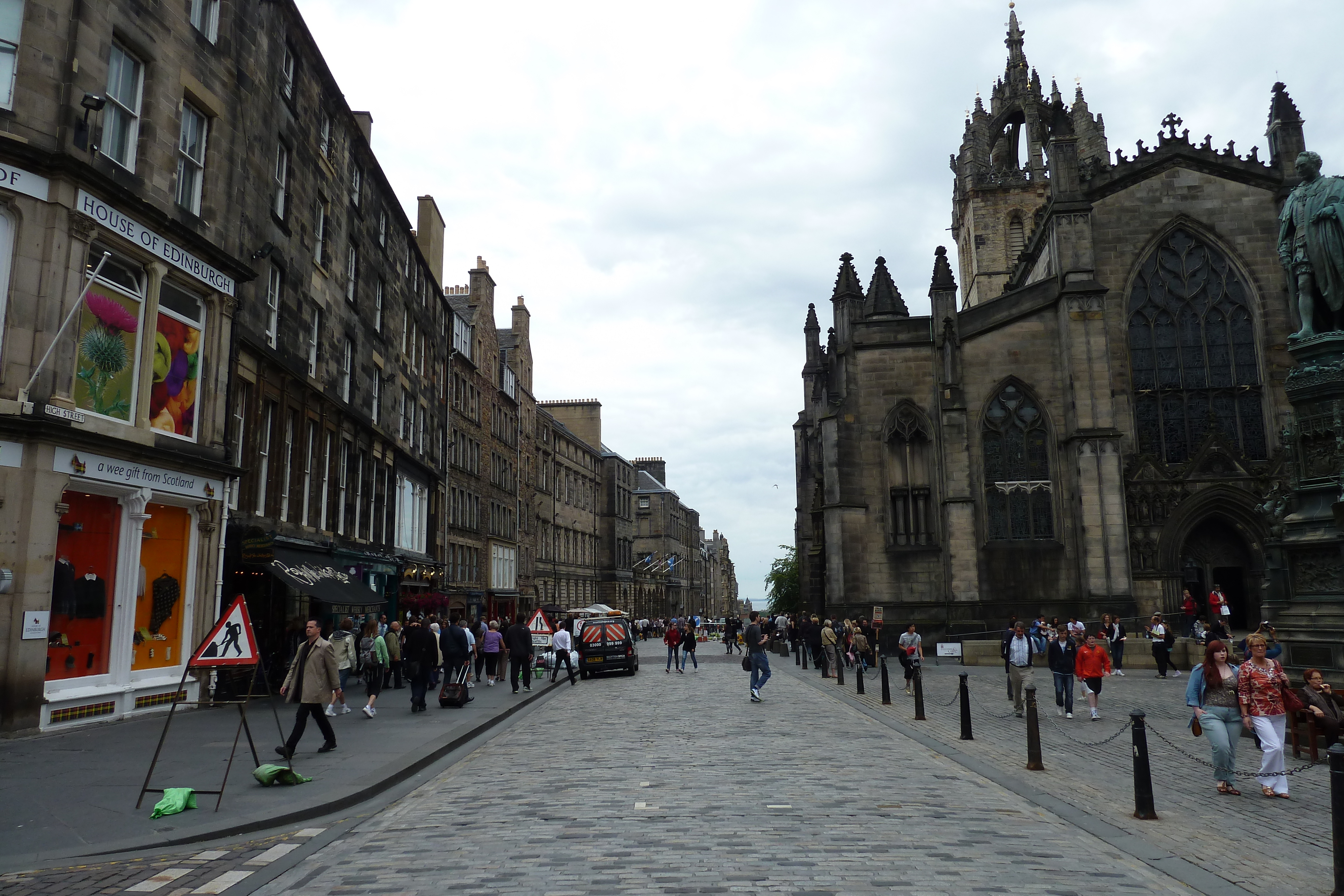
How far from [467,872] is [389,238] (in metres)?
27.1

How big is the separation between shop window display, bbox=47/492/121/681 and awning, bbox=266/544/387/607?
3.66 metres

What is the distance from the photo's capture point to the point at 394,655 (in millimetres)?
21281

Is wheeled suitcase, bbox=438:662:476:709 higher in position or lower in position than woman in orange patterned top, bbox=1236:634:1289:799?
lower

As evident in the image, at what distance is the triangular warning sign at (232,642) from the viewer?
912cm

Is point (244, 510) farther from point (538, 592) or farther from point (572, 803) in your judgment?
point (538, 592)

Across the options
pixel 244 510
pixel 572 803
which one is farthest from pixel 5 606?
pixel 572 803

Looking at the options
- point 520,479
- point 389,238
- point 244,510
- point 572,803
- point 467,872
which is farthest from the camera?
point 520,479

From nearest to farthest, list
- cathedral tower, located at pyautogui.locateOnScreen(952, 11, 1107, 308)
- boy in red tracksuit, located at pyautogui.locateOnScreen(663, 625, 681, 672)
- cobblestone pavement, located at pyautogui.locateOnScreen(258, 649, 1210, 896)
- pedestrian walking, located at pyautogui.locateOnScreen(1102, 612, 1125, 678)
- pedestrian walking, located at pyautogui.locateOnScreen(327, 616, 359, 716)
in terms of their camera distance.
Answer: cobblestone pavement, located at pyautogui.locateOnScreen(258, 649, 1210, 896) → pedestrian walking, located at pyautogui.locateOnScreen(327, 616, 359, 716) → pedestrian walking, located at pyautogui.locateOnScreen(1102, 612, 1125, 678) → boy in red tracksuit, located at pyautogui.locateOnScreen(663, 625, 681, 672) → cathedral tower, located at pyautogui.locateOnScreen(952, 11, 1107, 308)

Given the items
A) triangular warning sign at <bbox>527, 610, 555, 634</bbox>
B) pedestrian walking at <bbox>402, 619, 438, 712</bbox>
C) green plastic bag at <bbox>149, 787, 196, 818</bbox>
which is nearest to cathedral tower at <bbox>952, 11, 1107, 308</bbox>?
triangular warning sign at <bbox>527, 610, 555, 634</bbox>

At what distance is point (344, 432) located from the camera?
2544 centimetres

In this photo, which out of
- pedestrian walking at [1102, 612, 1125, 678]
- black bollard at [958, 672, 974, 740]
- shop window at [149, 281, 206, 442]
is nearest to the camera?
black bollard at [958, 672, 974, 740]

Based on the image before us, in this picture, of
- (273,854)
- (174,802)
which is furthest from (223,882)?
(174,802)

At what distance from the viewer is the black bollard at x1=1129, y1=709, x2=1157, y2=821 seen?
8180 mm

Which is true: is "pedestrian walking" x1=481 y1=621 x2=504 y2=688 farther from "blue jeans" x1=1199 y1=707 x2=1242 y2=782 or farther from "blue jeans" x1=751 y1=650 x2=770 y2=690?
"blue jeans" x1=1199 y1=707 x2=1242 y2=782
